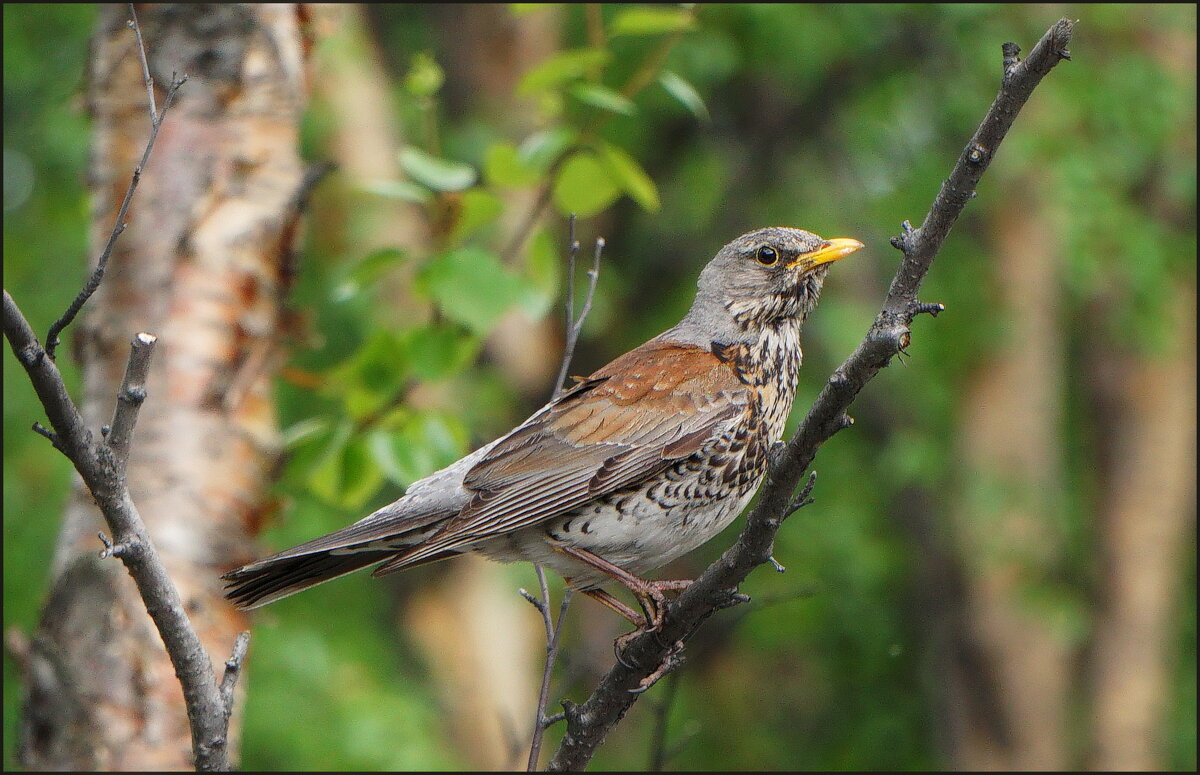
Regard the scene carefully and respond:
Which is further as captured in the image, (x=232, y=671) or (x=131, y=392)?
(x=232, y=671)

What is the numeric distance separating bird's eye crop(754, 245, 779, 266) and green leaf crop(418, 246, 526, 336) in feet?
2.66

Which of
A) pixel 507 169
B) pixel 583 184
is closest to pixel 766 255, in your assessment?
pixel 583 184

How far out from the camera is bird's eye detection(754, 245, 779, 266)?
4.20 meters

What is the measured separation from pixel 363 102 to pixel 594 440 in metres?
6.21

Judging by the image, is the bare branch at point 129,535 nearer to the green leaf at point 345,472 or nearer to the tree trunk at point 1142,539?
the green leaf at point 345,472

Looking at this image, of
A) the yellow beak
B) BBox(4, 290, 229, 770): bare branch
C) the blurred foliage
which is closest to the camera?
BBox(4, 290, 229, 770): bare branch

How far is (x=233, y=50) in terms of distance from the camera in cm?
466

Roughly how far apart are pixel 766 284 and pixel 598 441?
2.80ft

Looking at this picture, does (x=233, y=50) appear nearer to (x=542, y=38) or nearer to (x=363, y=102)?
(x=363, y=102)

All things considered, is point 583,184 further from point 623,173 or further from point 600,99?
point 600,99

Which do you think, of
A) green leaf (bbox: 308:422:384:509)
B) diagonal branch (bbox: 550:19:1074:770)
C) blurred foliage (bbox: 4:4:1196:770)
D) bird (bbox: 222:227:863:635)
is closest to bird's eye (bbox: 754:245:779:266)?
bird (bbox: 222:227:863:635)

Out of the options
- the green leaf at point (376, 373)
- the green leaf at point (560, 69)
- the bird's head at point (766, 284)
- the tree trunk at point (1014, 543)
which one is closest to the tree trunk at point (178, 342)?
the green leaf at point (376, 373)

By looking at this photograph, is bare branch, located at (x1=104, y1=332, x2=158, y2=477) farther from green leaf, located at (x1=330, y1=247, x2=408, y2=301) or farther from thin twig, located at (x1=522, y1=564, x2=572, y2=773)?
green leaf, located at (x1=330, y1=247, x2=408, y2=301)

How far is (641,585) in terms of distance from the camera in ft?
10.6
